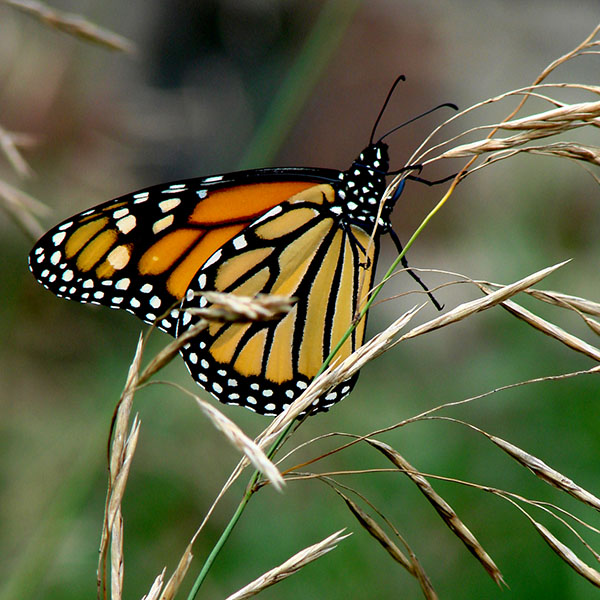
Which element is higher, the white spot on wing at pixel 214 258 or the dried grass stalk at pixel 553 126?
the dried grass stalk at pixel 553 126

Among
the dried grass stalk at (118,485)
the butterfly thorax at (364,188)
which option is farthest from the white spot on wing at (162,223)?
the dried grass stalk at (118,485)

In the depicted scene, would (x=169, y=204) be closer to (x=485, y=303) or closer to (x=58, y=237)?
(x=58, y=237)

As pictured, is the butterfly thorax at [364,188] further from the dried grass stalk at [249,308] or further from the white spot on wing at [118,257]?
the dried grass stalk at [249,308]

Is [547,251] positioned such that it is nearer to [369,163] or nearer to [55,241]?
[369,163]

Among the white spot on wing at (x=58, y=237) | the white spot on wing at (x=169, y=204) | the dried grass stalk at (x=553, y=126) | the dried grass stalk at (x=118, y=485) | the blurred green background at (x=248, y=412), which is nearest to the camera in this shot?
the dried grass stalk at (x=118, y=485)

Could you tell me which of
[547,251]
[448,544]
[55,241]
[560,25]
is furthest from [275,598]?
[560,25]

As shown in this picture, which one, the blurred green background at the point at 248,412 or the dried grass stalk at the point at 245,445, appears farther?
the blurred green background at the point at 248,412

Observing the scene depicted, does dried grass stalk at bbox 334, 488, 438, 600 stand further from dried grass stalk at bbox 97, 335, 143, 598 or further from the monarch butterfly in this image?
the monarch butterfly

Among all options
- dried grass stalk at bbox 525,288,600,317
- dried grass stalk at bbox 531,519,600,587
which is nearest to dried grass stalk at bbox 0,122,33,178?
dried grass stalk at bbox 525,288,600,317
